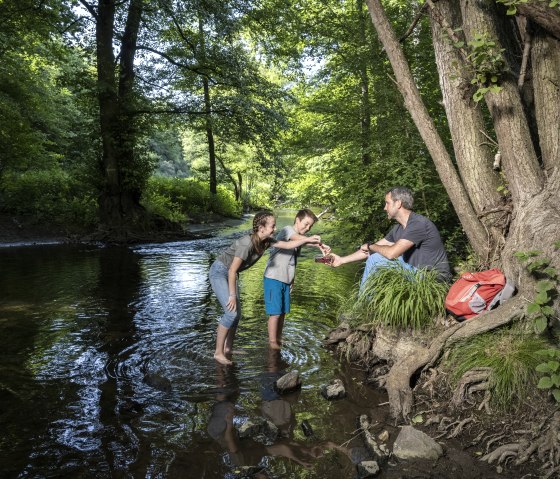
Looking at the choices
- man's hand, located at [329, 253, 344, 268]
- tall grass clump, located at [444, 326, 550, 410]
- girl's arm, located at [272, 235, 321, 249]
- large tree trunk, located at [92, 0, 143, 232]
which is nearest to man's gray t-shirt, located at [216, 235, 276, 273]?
girl's arm, located at [272, 235, 321, 249]

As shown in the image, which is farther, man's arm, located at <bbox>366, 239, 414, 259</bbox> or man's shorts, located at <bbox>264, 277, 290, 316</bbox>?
man's shorts, located at <bbox>264, 277, 290, 316</bbox>

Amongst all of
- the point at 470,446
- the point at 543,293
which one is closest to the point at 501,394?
the point at 470,446

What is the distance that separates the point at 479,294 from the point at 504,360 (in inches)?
28.7

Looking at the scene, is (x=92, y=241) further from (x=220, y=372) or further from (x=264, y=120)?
(x=220, y=372)

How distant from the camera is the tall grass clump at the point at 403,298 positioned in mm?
5207

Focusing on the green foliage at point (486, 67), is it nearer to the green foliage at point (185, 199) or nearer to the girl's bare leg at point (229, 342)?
the girl's bare leg at point (229, 342)

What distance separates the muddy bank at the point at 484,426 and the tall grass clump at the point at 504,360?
0.09m

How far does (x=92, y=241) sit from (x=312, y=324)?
12.3 metres

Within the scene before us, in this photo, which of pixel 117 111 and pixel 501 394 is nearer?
pixel 501 394

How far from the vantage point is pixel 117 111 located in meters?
17.5

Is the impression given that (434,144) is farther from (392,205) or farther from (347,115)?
(347,115)

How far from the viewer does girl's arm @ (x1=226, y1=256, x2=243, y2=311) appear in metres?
5.62

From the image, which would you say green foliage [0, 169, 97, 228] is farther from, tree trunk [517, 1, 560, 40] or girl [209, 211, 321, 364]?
tree trunk [517, 1, 560, 40]

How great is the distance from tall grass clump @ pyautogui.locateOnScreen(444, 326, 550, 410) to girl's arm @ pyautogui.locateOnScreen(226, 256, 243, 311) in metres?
2.53
